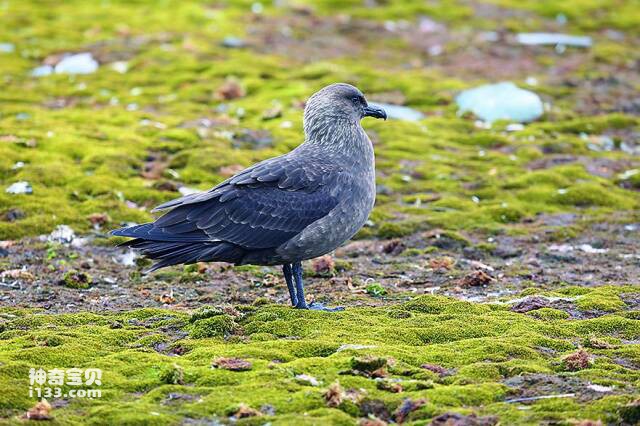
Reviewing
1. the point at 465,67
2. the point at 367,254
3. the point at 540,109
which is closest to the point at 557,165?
the point at 540,109

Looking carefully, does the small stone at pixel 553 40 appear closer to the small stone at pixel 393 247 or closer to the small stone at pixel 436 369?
the small stone at pixel 393 247

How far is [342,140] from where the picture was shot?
11148 millimetres

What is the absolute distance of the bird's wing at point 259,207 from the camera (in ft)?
33.9

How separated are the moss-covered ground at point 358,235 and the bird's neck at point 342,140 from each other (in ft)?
5.60

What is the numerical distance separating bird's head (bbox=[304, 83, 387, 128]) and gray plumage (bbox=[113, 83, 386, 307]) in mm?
770

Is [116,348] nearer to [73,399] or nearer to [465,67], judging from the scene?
[73,399]

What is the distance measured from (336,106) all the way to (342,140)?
0.54 m

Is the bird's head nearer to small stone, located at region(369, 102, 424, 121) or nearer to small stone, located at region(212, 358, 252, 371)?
small stone, located at region(212, 358, 252, 371)

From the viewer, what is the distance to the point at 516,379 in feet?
26.3

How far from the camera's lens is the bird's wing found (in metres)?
10.3

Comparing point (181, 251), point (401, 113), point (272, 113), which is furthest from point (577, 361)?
point (401, 113)

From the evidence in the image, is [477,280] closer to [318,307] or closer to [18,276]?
[318,307]

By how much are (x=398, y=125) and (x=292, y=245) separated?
32.2ft

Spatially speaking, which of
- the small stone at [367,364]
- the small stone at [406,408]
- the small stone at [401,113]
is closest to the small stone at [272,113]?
the small stone at [401,113]
